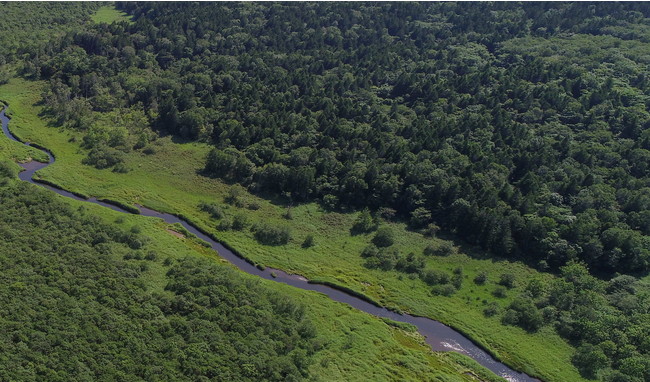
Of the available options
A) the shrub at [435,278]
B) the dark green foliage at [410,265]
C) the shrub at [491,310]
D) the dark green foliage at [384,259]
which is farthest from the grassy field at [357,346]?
the dark green foliage at [410,265]

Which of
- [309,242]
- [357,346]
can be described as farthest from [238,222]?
[357,346]

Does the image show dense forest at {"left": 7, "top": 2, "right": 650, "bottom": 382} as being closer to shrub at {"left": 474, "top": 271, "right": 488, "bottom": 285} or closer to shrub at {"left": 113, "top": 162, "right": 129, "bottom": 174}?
shrub at {"left": 474, "top": 271, "right": 488, "bottom": 285}

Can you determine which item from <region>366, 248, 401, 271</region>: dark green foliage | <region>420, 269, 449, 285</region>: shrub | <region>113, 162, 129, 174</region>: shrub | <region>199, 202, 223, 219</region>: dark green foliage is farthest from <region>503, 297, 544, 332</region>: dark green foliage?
<region>113, 162, 129, 174</region>: shrub

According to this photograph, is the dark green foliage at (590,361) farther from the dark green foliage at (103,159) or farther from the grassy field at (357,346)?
the dark green foliage at (103,159)

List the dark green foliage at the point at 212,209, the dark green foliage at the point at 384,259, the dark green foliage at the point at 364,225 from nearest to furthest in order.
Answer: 1. the dark green foliage at the point at 384,259
2. the dark green foliage at the point at 364,225
3. the dark green foliage at the point at 212,209

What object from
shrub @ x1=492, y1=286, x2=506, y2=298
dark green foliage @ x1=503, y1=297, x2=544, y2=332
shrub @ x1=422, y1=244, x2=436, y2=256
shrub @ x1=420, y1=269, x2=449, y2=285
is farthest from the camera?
shrub @ x1=422, y1=244, x2=436, y2=256

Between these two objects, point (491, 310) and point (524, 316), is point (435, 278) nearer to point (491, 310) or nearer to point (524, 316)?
point (491, 310)
